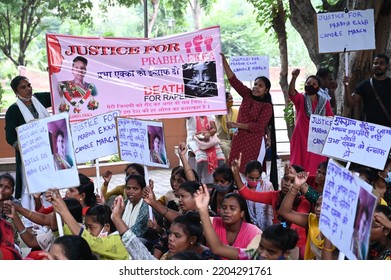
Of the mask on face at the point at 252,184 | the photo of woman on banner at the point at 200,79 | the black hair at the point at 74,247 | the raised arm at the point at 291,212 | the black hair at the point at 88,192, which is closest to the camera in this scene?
the black hair at the point at 74,247

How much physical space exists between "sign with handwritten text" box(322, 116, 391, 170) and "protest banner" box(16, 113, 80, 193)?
6.76 ft

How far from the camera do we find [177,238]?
4.87 meters

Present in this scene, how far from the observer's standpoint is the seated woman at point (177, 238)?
475 centimetres

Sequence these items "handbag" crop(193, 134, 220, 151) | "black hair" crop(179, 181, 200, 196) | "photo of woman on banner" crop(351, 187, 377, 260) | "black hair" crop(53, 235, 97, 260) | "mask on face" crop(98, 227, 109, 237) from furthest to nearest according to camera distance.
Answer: "handbag" crop(193, 134, 220, 151), "black hair" crop(179, 181, 200, 196), "mask on face" crop(98, 227, 109, 237), "black hair" crop(53, 235, 97, 260), "photo of woman on banner" crop(351, 187, 377, 260)

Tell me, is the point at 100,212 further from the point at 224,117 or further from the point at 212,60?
the point at 224,117

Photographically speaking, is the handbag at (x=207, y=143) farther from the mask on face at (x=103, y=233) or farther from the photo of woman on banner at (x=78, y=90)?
the mask on face at (x=103, y=233)

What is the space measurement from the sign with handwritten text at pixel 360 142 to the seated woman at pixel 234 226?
102 cm

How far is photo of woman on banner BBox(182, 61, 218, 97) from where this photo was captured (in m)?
8.19

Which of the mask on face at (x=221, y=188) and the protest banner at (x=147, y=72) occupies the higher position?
the protest banner at (x=147, y=72)

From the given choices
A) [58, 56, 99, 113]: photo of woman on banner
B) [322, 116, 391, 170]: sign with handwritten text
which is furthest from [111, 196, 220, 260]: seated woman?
[58, 56, 99, 113]: photo of woman on banner

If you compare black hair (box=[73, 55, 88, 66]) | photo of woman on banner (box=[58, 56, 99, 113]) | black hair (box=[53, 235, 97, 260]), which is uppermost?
black hair (box=[73, 55, 88, 66])

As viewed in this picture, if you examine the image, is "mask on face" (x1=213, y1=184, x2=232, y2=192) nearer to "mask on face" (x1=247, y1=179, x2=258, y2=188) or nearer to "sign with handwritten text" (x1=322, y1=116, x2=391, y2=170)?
"mask on face" (x1=247, y1=179, x2=258, y2=188)

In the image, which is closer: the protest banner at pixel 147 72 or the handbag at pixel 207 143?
the protest banner at pixel 147 72

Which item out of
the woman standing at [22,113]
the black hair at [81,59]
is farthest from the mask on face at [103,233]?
the black hair at [81,59]
